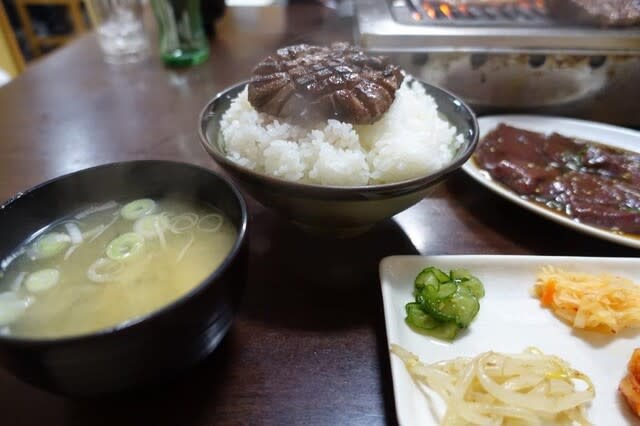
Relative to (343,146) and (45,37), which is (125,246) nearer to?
(343,146)

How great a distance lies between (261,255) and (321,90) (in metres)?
0.58

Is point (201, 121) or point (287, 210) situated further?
point (201, 121)

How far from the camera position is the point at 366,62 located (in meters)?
1.57

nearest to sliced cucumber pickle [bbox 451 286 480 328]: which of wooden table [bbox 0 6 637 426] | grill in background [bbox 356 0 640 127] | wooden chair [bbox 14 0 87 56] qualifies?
wooden table [bbox 0 6 637 426]

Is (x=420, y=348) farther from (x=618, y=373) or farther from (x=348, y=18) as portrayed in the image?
(x=348, y=18)

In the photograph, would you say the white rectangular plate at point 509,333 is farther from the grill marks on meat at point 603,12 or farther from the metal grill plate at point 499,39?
the grill marks on meat at point 603,12

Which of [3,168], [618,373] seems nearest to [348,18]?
[3,168]

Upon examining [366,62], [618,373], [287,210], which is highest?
[366,62]

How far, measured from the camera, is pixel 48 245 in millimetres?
1230

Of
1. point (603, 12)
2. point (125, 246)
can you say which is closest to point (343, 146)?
point (125, 246)

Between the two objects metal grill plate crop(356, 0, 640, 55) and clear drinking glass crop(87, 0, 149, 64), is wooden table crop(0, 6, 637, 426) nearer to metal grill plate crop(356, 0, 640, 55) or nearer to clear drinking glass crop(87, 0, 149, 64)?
clear drinking glass crop(87, 0, 149, 64)

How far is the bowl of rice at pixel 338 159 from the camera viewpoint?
50.3 inches

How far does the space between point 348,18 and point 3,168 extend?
290 cm

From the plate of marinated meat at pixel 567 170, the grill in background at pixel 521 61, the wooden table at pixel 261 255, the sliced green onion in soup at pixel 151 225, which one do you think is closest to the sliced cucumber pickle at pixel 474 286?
the wooden table at pixel 261 255
